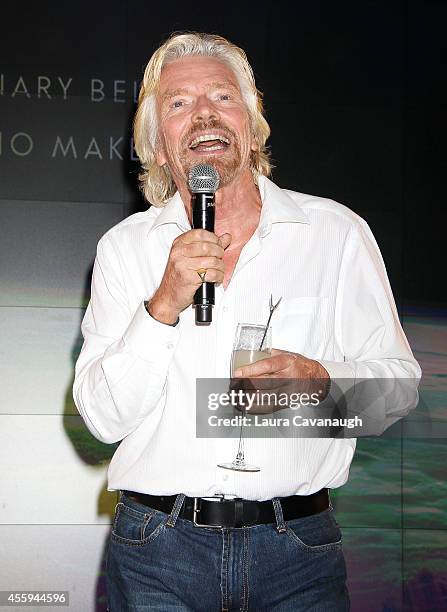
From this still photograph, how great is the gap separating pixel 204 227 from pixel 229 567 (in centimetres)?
65

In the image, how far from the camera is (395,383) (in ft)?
6.17

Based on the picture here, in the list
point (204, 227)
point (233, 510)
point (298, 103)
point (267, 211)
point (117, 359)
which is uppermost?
point (298, 103)

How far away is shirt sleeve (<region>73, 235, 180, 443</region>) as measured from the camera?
180cm

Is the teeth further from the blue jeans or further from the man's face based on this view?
the blue jeans

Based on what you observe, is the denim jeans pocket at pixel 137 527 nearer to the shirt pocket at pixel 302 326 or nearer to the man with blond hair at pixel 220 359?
the man with blond hair at pixel 220 359

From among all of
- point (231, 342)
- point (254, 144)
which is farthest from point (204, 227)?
point (254, 144)

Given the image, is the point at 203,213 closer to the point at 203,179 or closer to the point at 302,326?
the point at 203,179

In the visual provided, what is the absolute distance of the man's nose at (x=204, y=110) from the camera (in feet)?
6.80

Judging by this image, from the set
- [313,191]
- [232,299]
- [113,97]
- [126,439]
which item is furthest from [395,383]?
[113,97]

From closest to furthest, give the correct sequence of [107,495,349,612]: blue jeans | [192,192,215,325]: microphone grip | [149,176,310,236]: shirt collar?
1. [192,192,215,325]: microphone grip
2. [107,495,349,612]: blue jeans
3. [149,176,310,236]: shirt collar

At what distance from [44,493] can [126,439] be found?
6.42ft

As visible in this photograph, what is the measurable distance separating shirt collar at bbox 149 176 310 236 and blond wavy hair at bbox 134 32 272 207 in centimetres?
13

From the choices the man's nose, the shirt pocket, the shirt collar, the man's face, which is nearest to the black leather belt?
the shirt pocket

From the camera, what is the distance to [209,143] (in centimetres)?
208
